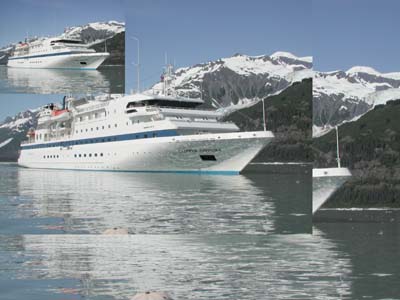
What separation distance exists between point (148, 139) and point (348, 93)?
5608mm

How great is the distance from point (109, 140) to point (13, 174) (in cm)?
399

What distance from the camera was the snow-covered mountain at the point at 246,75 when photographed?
8992 millimetres

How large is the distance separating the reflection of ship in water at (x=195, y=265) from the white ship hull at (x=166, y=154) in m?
5.64

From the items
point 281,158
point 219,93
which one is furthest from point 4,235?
point 281,158

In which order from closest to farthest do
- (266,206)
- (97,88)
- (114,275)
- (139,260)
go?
1. (114,275)
2. (139,260)
3. (97,88)
4. (266,206)

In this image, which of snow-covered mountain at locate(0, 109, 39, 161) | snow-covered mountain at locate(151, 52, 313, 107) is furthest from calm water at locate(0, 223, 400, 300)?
snow-covered mountain at locate(151, 52, 313, 107)

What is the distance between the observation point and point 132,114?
44.4 feet

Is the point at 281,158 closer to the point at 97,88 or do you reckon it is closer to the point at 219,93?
the point at 219,93

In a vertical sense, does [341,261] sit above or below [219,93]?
below

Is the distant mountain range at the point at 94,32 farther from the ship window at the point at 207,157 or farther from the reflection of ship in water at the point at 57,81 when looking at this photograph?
the ship window at the point at 207,157

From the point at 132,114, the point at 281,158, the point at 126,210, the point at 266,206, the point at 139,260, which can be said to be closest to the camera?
the point at 139,260

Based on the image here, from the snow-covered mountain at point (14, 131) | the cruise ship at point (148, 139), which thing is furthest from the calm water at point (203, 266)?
the cruise ship at point (148, 139)

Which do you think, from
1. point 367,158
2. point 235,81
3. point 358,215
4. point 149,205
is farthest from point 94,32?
point 367,158

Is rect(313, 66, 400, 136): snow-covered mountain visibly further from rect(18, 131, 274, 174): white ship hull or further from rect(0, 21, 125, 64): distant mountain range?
rect(0, 21, 125, 64): distant mountain range
